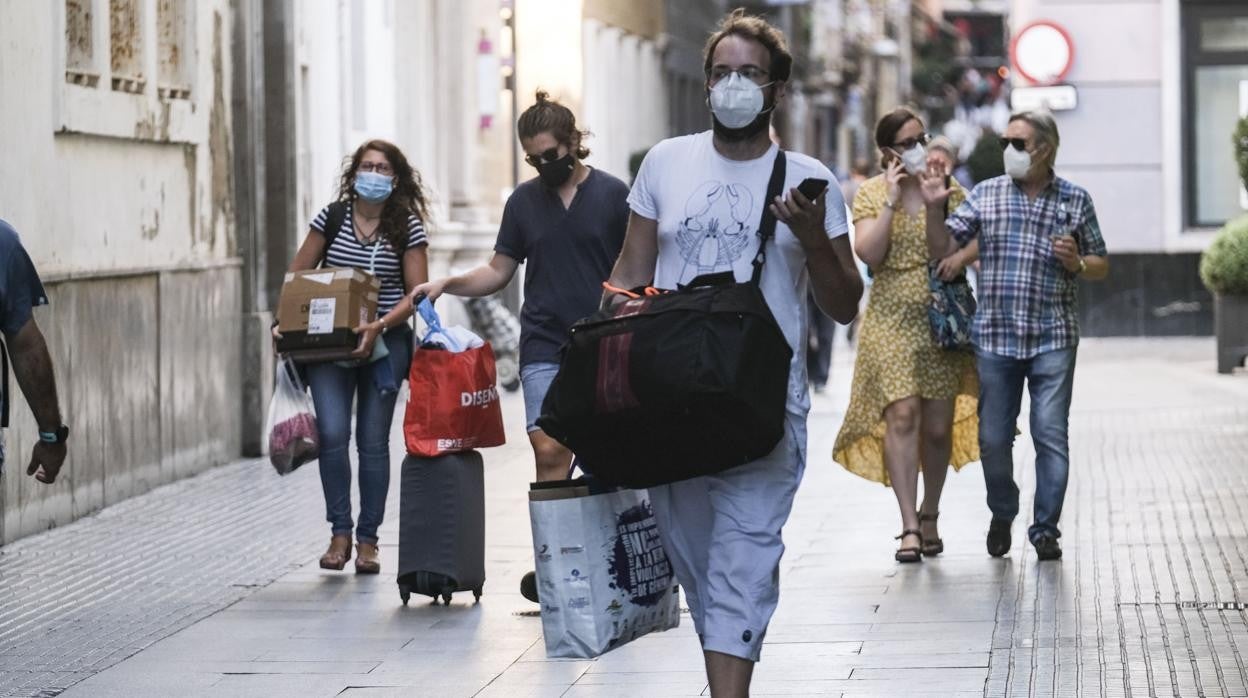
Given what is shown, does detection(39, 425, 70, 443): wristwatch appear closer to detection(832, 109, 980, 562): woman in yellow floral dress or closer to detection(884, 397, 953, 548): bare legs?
detection(832, 109, 980, 562): woman in yellow floral dress

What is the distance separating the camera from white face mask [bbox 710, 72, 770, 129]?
604 cm

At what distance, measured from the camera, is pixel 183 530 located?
38.9 ft

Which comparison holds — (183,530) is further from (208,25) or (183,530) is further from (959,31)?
(959,31)

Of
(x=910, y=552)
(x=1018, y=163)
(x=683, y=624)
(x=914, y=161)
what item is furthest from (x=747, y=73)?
(x=910, y=552)

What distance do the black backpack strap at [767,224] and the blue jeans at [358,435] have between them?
13.9 feet

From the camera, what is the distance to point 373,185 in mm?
10023

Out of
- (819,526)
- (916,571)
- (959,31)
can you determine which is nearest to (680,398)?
(916,571)

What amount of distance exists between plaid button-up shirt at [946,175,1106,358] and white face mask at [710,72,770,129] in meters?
4.02

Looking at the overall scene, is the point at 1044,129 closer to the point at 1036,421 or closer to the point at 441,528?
the point at 1036,421

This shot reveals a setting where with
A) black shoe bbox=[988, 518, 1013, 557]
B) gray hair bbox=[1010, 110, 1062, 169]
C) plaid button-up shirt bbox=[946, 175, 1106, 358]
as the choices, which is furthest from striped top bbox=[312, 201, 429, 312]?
black shoe bbox=[988, 518, 1013, 557]

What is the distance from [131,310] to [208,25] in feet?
8.32

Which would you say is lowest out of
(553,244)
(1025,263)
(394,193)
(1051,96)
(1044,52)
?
(1025,263)

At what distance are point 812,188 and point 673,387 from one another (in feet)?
1.92

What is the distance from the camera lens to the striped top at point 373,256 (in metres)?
10.1
